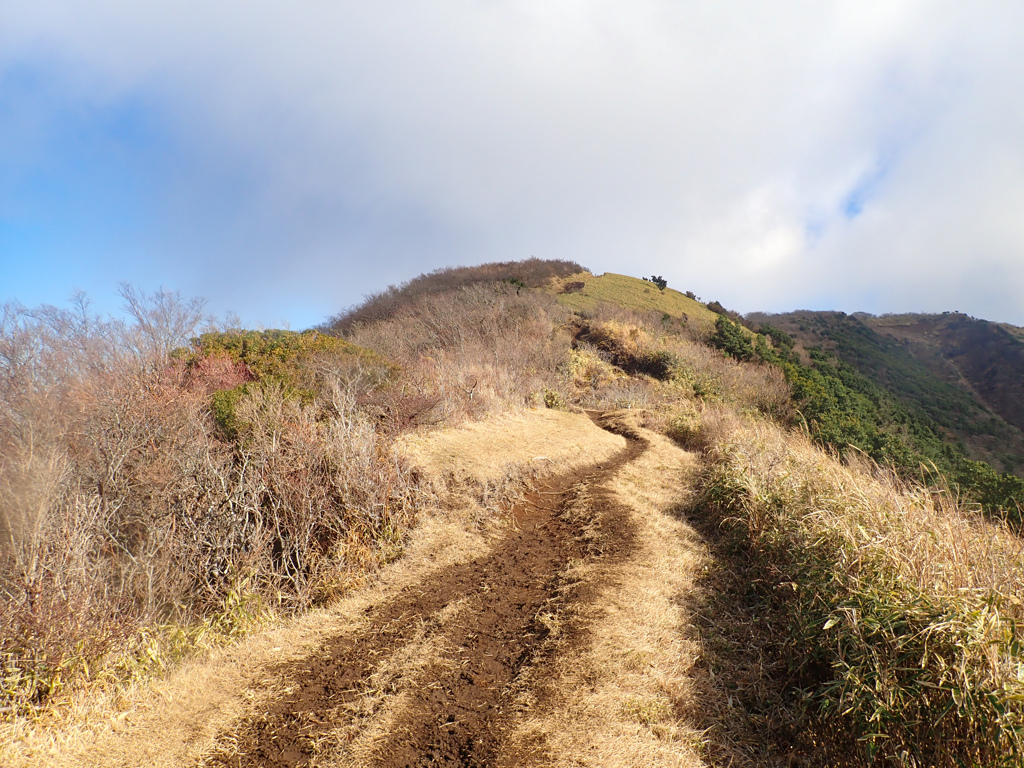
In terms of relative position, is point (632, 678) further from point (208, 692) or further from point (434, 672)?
point (208, 692)

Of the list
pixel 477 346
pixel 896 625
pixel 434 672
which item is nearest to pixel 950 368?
pixel 477 346

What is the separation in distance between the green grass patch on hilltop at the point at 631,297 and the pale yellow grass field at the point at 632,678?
23758 millimetres

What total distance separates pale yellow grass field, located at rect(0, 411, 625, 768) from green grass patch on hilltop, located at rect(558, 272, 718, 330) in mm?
23632

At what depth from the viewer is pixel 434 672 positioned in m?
3.82

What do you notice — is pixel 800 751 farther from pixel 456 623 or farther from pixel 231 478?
pixel 231 478

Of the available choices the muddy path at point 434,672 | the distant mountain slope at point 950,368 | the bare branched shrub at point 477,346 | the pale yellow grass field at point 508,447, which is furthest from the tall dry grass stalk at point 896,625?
the distant mountain slope at point 950,368

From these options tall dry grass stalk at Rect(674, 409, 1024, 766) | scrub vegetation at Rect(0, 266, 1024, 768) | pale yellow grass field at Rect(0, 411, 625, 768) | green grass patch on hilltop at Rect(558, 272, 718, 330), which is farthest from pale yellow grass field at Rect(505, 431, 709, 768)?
green grass patch on hilltop at Rect(558, 272, 718, 330)

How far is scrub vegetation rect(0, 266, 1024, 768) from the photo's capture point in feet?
9.94

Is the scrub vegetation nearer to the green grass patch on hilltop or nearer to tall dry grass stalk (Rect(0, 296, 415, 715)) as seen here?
tall dry grass stalk (Rect(0, 296, 415, 715))

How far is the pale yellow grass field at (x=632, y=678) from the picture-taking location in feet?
9.95

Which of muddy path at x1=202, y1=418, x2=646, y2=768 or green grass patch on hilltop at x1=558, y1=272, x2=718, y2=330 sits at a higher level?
green grass patch on hilltop at x1=558, y1=272, x2=718, y2=330

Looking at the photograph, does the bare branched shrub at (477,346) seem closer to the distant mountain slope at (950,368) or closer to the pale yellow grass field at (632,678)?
the pale yellow grass field at (632,678)

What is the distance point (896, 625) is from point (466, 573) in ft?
13.1

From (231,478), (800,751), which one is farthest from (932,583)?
(231,478)
